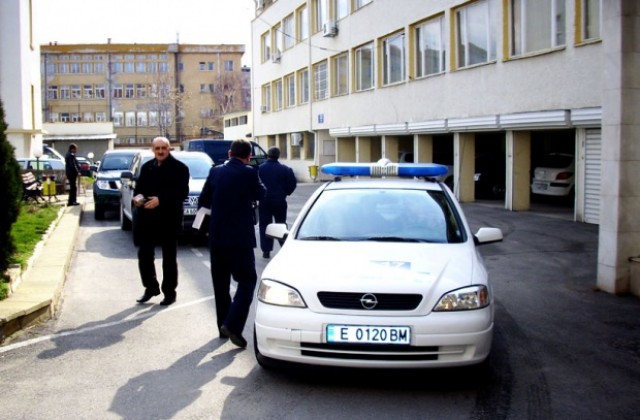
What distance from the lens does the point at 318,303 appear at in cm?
534

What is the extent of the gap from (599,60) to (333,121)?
1976 cm

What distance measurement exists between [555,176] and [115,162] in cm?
1197

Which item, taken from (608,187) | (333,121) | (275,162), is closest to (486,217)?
(275,162)

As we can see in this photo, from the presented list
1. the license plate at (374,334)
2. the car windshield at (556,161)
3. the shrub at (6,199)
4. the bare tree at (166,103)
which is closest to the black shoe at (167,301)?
the shrub at (6,199)

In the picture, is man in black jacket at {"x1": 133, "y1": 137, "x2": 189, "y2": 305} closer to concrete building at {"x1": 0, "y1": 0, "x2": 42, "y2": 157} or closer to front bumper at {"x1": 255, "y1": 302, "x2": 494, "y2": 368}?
front bumper at {"x1": 255, "y1": 302, "x2": 494, "y2": 368}

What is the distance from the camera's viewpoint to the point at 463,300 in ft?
17.6

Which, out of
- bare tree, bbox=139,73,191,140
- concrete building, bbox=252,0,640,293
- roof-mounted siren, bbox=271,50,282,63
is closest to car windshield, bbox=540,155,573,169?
concrete building, bbox=252,0,640,293

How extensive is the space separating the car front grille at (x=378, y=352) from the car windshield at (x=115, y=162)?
16326mm

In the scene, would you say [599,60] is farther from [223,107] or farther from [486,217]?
[223,107]

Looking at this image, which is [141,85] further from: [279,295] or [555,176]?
[279,295]

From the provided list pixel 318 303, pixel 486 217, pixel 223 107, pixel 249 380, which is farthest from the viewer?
pixel 223 107

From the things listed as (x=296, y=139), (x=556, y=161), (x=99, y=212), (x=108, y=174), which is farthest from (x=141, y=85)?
(x=556, y=161)

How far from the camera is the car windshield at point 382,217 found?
6.45 m

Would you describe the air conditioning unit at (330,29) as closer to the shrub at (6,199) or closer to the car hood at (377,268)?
the shrub at (6,199)
